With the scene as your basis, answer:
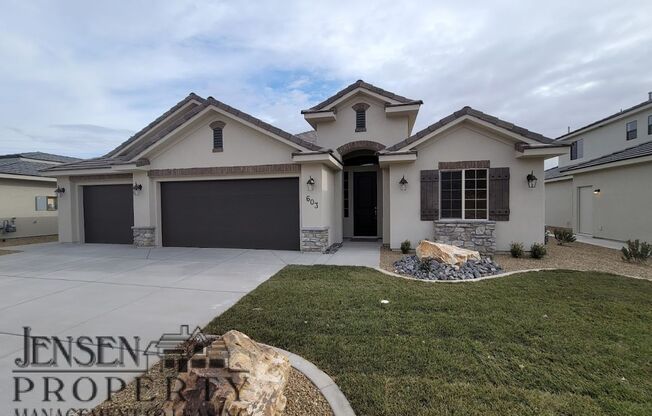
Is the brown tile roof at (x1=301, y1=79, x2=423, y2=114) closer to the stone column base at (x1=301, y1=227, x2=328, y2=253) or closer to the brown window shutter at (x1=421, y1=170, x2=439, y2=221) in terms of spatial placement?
the brown window shutter at (x1=421, y1=170, x2=439, y2=221)

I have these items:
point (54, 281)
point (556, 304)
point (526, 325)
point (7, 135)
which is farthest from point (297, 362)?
Result: point (7, 135)

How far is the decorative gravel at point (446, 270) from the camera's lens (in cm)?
673

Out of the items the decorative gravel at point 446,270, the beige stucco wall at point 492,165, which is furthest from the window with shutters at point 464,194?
the decorative gravel at point 446,270

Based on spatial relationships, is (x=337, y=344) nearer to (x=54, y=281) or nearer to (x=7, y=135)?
(x=54, y=281)

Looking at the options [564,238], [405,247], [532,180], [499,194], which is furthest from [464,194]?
[564,238]

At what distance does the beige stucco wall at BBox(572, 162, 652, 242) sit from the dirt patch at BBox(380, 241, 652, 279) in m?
2.42

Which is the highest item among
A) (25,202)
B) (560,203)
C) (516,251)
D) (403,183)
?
(403,183)

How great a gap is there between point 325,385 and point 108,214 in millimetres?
13406

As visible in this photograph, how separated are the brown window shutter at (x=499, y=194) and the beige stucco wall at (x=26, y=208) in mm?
22372

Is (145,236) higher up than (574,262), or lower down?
higher up

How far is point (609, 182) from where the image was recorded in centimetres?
1263

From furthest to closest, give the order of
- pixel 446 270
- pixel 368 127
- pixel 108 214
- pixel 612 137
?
1. pixel 612 137
2. pixel 108 214
3. pixel 368 127
4. pixel 446 270

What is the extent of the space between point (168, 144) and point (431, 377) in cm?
1140

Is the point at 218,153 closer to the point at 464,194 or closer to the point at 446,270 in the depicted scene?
the point at 446,270
